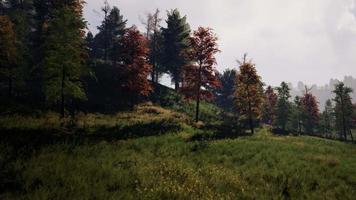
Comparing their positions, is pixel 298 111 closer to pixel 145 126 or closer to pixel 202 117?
pixel 202 117

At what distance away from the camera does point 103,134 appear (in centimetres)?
2177

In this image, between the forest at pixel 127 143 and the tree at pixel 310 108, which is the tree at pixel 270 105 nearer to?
the tree at pixel 310 108

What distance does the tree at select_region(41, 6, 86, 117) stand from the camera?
91.9ft

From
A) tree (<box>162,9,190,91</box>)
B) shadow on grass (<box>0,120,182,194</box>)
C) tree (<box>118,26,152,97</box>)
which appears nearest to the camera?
shadow on grass (<box>0,120,182,194</box>)

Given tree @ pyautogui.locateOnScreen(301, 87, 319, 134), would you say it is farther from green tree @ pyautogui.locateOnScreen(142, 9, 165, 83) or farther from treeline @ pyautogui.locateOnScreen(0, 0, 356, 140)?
green tree @ pyautogui.locateOnScreen(142, 9, 165, 83)

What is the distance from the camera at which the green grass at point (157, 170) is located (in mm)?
9789

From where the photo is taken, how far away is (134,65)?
38.8 meters

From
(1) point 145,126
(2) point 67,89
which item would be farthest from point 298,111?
(2) point 67,89

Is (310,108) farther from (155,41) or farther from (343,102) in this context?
(155,41)

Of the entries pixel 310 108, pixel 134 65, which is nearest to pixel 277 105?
pixel 310 108

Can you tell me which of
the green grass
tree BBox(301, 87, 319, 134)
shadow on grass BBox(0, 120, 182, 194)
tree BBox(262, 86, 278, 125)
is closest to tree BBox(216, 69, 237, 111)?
tree BBox(262, 86, 278, 125)

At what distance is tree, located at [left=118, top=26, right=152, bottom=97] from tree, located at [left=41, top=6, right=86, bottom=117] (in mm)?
9380

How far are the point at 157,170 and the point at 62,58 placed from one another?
18950 millimetres

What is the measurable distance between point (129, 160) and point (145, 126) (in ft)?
43.9
